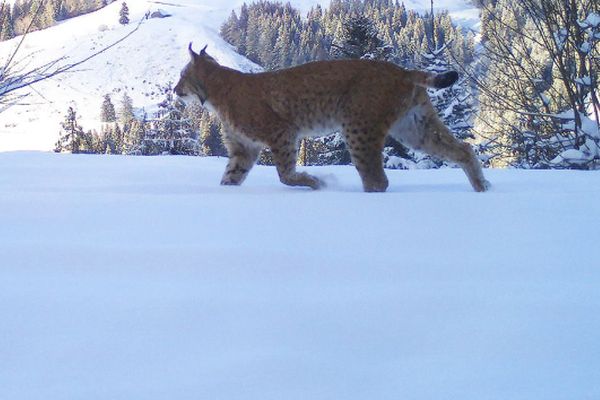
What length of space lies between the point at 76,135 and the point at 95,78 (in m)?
55.2

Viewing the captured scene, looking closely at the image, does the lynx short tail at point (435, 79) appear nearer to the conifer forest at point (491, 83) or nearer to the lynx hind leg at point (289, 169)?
the lynx hind leg at point (289, 169)

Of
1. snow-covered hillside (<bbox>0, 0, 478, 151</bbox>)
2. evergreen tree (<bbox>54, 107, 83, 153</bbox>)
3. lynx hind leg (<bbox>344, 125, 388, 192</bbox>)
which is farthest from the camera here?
snow-covered hillside (<bbox>0, 0, 478, 151</bbox>)

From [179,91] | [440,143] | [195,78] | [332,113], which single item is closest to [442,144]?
[440,143]

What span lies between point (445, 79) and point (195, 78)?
224 cm

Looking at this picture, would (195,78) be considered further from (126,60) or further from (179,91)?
(126,60)

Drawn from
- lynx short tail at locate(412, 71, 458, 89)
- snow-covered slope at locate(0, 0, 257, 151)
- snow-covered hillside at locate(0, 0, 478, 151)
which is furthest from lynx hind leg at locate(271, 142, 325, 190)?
snow-covered slope at locate(0, 0, 257, 151)

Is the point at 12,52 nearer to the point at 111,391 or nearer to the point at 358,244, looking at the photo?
the point at 358,244

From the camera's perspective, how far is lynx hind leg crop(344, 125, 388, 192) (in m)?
4.70

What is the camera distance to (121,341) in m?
1.46

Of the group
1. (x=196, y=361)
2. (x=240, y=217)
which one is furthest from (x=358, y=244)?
(x=196, y=361)

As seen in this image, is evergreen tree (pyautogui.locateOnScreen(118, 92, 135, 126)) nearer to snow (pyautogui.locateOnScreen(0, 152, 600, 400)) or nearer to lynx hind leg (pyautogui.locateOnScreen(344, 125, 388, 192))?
lynx hind leg (pyautogui.locateOnScreen(344, 125, 388, 192))

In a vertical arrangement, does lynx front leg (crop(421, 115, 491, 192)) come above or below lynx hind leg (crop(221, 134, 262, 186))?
above

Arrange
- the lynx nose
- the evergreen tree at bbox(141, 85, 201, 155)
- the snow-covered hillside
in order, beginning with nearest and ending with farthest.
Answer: the lynx nose
the evergreen tree at bbox(141, 85, 201, 155)
the snow-covered hillside

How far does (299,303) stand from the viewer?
1704 mm
